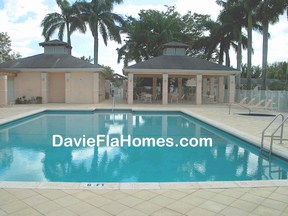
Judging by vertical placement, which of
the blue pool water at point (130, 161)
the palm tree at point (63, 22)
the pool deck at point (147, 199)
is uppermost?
the palm tree at point (63, 22)

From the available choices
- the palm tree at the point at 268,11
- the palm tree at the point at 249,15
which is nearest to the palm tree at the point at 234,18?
the palm tree at the point at 249,15

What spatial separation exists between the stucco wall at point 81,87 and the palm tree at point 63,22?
10.8m

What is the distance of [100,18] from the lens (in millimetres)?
32281

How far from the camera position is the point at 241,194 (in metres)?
4.44

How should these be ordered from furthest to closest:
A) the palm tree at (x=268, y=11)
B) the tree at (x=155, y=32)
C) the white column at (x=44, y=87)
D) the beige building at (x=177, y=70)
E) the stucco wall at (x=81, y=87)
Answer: the tree at (x=155, y=32) → the stucco wall at (x=81, y=87) → the white column at (x=44, y=87) → the beige building at (x=177, y=70) → the palm tree at (x=268, y=11)

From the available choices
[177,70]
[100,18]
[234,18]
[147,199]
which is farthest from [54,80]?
[147,199]

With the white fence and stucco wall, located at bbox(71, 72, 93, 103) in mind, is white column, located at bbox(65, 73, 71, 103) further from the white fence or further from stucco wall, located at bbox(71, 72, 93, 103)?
the white fence

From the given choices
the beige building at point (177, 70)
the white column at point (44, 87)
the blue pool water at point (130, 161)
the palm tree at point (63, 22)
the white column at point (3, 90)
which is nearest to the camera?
the blue pool water at point (130, 161)

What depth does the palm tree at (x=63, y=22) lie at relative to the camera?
3275 cm

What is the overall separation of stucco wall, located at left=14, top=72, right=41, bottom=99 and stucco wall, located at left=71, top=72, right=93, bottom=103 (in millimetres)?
2965

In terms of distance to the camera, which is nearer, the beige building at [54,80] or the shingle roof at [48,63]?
the beige building at [54,80]

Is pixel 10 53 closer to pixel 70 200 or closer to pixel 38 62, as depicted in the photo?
pixel 38 62

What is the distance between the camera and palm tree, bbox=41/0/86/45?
3275 cm

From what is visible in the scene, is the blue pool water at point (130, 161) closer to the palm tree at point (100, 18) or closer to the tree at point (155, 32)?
the palm tree at point (100, 18)
